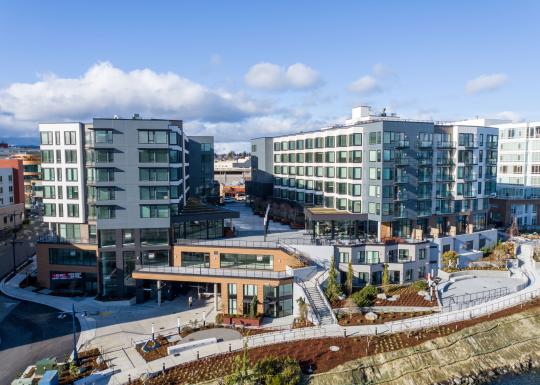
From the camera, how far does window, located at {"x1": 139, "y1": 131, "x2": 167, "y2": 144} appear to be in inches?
2128

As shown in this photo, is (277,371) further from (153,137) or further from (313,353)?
(153,137)

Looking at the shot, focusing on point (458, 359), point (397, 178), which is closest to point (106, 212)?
point (397, 178)

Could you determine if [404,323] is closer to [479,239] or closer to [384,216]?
[384,216]

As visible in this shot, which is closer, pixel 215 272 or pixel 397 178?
pixel 215 272

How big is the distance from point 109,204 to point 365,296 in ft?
112

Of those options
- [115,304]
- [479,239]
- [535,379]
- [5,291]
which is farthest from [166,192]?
[479,239]

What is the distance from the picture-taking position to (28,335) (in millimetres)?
44125

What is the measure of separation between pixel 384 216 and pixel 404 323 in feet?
60.6

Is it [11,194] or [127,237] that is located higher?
→ [11,194]

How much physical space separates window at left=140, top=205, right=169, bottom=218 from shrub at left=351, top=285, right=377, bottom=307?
26445 mm

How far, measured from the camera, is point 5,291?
57.4m

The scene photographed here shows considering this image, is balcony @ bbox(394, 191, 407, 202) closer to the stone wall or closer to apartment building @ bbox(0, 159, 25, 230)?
the stone wall

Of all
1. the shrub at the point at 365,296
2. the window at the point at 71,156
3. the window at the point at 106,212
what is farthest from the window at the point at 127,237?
the shrub at the point at 365,296

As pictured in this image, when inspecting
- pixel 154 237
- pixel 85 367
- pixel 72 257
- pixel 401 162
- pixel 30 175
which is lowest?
pixel 85 367
